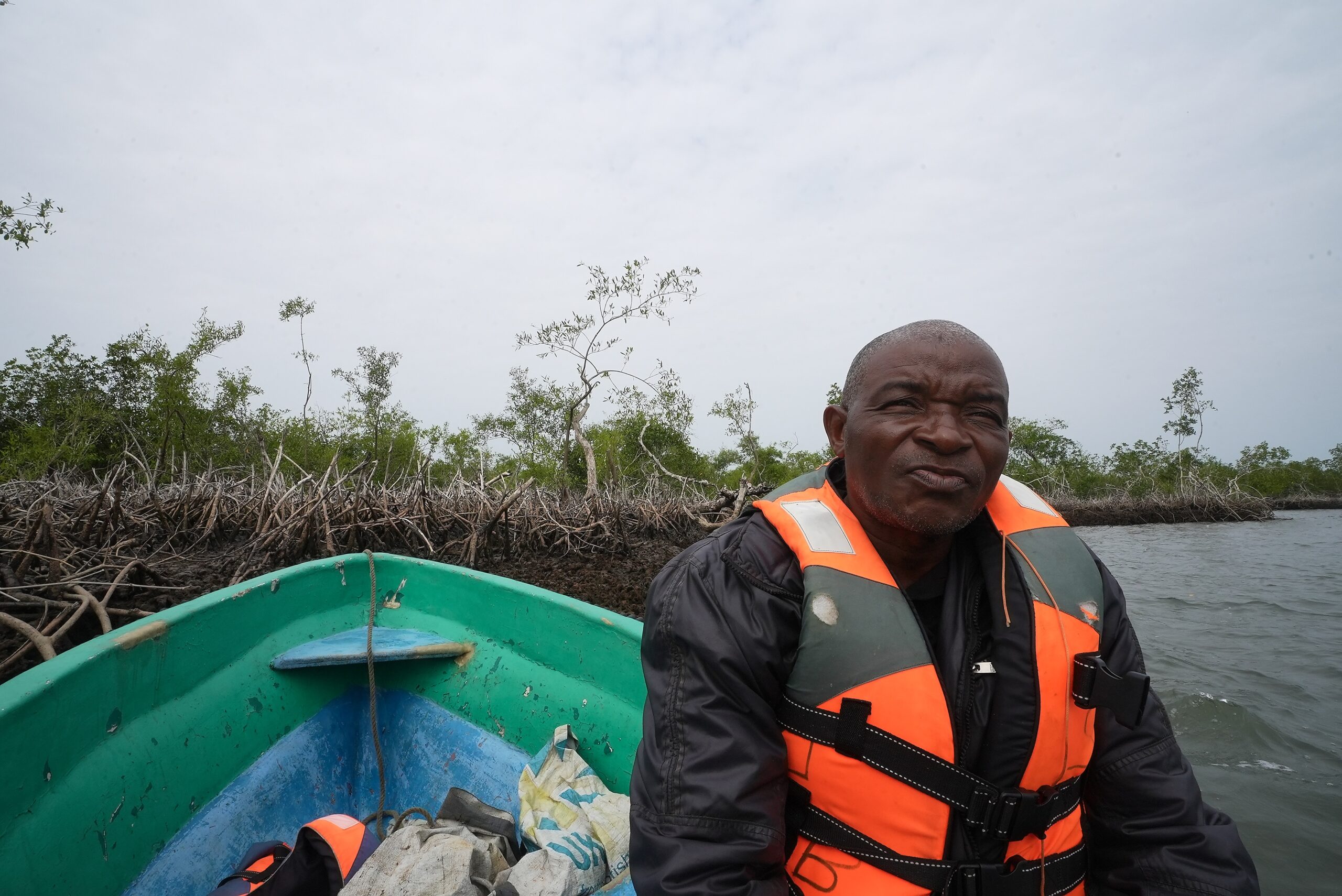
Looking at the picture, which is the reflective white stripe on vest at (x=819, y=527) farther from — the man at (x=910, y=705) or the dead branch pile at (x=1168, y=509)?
the dead branch pile at (x=1168, y=509)

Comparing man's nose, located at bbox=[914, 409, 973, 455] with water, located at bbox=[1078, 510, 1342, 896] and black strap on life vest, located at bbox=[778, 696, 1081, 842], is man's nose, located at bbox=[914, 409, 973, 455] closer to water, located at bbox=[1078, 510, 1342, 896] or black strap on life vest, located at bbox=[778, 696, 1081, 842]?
black strap on life vest, located at bbox=[778, 696, 1081, 842]

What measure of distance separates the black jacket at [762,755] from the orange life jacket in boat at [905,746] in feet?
0.14

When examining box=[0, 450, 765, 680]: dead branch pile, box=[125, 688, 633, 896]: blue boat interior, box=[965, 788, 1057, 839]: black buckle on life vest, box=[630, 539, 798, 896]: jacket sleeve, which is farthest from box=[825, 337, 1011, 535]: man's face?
box=[0, 450, 765, 680]: dead branch pile

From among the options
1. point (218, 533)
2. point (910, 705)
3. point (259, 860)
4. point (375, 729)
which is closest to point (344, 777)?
point (375, 729)

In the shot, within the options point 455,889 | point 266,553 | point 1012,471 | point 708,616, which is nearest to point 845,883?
point 708,616

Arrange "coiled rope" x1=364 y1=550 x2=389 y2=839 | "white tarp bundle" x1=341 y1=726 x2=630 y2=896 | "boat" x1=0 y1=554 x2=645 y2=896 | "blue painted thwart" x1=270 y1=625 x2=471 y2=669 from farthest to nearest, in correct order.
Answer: "blue painted thwart" x1=270 y1=625 x2=471 y2=669
"coiled rope" x1=364 y1=550 x2=389 y2=839
"white tarp bundle" x1=341 y1=726 x2=630 y2=896
"boat" x1=0 y1=554 x2=645 y2=896

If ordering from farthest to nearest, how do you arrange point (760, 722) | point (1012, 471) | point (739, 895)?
point (1012, 471) < point (760, 722) < point (739, 895)

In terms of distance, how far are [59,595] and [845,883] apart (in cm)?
417

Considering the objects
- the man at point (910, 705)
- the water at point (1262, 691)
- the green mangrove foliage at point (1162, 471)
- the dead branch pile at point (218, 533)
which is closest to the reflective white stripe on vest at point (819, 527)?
the man at point (910, 705)

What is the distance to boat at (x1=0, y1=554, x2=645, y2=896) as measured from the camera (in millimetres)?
1546

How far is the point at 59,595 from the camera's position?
3275 millimetres

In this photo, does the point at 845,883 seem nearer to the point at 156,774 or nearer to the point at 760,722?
the point at 760,722

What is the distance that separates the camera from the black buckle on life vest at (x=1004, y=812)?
3.42 feet

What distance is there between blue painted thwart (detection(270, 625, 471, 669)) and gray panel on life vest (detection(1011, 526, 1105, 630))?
2277 mm
